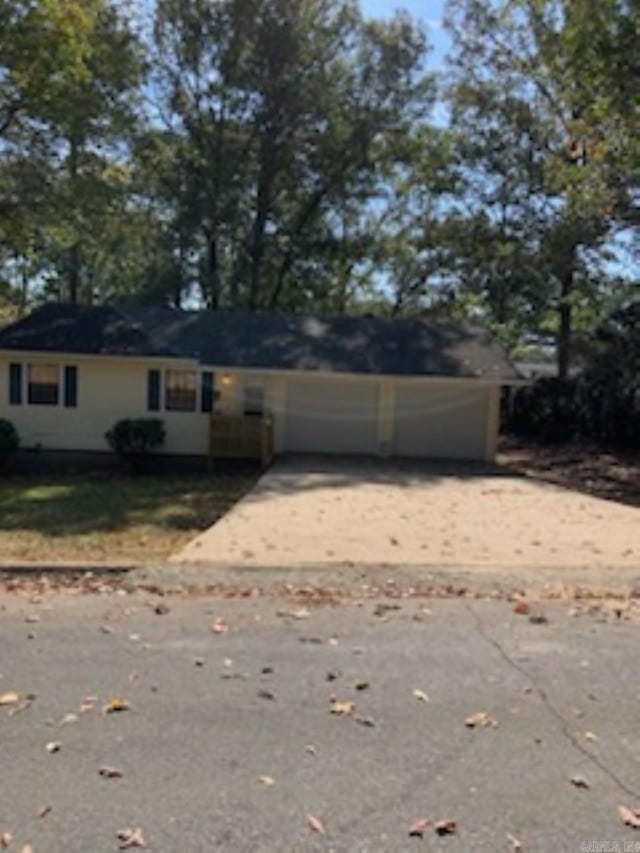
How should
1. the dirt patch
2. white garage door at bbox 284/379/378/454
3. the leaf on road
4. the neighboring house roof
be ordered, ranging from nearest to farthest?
1. the leaf on road
2. the dirt patch
3. the neighboring house roof
4. white garage door at bbox 284/379/378/454

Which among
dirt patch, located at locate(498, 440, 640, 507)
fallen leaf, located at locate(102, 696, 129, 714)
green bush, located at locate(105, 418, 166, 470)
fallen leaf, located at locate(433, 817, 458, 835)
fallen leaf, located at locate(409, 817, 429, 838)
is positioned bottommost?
dirt patch, located at locate(498, 440, 640, 507)

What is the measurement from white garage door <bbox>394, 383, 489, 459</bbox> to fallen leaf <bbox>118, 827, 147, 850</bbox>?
18.7 metres

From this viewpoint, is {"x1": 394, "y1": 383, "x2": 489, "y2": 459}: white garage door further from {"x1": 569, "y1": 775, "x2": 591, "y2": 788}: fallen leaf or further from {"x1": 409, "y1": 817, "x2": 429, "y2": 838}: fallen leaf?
{"x1": 409, "y1": 817, "x2": 429, "y2": 838}: fallen leaf

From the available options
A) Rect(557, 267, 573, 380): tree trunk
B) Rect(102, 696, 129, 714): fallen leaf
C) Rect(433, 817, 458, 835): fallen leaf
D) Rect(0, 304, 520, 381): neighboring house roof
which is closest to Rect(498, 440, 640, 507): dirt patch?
Rect(0, 304, 520, 381): neighboring house roof

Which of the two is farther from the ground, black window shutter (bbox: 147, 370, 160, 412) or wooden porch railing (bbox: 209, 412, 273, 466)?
black window shutter (bbox: 147, 370, 160, 412)

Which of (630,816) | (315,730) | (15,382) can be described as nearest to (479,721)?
(315,730)

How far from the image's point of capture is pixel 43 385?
67.2ft

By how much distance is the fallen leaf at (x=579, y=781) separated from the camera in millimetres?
3820

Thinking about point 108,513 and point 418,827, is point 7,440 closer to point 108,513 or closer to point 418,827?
point 108,513

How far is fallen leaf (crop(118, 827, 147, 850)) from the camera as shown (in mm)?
3258

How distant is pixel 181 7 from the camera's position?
2934 cm

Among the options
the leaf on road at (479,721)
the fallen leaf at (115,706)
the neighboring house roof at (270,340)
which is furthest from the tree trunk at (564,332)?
the fallen leaf at (115,706)

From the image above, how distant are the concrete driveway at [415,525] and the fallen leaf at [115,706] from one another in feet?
12.4

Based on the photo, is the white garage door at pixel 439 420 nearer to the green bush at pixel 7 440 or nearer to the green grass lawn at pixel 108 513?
the green grass lawn at pixel 108 513
